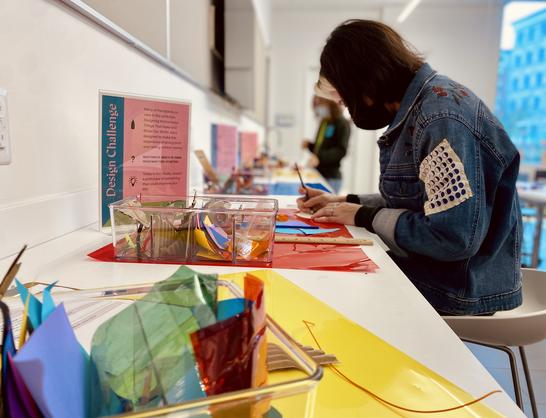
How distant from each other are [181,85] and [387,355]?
170 centimetres

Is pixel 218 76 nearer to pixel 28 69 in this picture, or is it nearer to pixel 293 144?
pixel 28 69

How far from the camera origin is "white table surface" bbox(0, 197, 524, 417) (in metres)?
0.46

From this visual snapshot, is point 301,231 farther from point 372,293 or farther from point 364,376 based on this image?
point 364,376

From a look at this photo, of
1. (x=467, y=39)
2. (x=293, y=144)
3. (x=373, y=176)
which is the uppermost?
(x=467, y=39)

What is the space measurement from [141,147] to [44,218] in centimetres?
27

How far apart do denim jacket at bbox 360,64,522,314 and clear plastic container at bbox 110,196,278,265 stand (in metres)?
0.34

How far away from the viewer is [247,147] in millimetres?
3445

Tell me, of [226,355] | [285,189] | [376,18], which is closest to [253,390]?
[226,355]

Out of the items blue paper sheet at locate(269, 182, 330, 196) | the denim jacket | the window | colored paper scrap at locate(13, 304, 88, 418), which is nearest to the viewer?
colored paper scrap at locate(13, 304, 88, 418)

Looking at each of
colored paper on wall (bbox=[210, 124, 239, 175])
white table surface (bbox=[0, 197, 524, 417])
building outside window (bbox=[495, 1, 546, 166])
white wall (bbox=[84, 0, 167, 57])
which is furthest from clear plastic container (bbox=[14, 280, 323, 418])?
building outside window (bbox=[495, 1, 546, 166])

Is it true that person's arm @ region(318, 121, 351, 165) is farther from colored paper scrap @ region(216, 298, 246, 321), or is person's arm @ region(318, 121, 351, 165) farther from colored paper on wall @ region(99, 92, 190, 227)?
colored paper scrap @ region(216, 298, 246, 321)

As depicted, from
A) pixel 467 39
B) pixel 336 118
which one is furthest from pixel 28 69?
pixel 467 39

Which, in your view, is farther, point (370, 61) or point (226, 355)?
point (370, 61)

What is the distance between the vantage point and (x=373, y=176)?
6.88m
